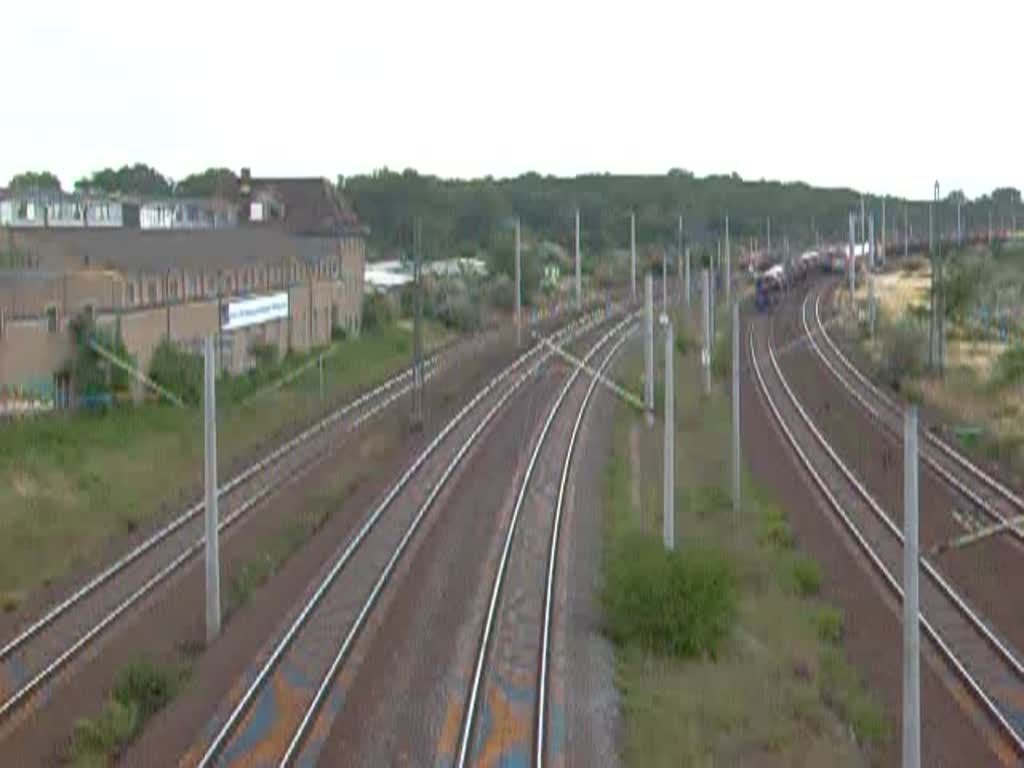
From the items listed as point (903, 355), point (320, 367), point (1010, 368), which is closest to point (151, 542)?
point (320, 367)

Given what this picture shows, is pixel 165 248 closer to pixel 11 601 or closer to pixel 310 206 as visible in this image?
pixel 310 206

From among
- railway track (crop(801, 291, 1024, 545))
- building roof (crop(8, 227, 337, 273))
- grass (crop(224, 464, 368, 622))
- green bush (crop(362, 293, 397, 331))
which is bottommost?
grass (crop(224, 464, 368, 622))

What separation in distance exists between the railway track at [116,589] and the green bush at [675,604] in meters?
5.67

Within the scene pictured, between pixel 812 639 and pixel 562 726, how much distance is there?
4903mm

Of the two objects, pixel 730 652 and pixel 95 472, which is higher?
pixel 95 472

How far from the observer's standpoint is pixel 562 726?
16906 mm

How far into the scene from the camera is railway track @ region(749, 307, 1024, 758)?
59.4ft

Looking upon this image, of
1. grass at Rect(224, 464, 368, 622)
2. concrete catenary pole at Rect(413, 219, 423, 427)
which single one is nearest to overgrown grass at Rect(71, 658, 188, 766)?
grass at Rect(224, 464, 368, 622)

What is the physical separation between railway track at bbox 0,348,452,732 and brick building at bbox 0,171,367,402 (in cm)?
465

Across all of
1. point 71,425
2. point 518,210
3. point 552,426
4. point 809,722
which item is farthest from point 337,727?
point 518,210

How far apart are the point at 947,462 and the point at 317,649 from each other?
54.0ft

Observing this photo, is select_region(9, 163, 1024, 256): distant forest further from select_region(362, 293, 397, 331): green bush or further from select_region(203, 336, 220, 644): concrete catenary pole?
select_region(203, 336, 220, 644): concrete catenary pole

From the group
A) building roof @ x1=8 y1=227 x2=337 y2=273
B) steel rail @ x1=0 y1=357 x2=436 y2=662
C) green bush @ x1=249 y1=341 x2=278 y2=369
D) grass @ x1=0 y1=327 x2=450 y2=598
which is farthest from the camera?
building roof @ x1=8 y1=227 x2=337 y2=273

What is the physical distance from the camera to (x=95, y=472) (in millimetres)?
31531
